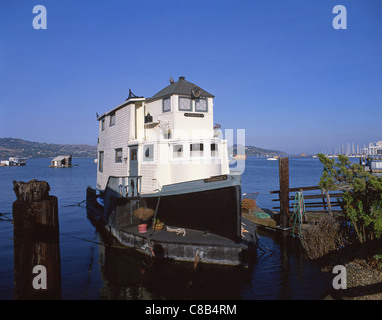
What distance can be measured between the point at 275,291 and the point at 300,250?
17.3 feet

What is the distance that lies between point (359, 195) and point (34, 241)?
12.1 m

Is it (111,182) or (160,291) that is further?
(111,182)

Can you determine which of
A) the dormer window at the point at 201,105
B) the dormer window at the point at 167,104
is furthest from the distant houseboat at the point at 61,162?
the dormer window at the point at 201,105

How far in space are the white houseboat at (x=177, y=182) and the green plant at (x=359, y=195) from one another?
4288 mm

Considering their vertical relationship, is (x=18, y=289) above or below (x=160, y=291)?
above

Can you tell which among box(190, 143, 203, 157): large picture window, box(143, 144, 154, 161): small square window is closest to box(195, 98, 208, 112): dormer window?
box(190, 143, 203, 157): large picture window

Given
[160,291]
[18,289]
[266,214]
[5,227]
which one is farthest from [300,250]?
[5,227]

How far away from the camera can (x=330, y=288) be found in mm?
9656

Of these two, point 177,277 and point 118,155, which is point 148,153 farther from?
point 177,277

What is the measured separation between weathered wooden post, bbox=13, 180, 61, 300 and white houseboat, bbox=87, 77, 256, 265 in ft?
24.3

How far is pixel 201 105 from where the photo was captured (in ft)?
55.3

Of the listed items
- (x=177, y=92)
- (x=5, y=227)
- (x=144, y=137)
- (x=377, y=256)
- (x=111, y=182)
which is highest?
(x=177, y=92)
